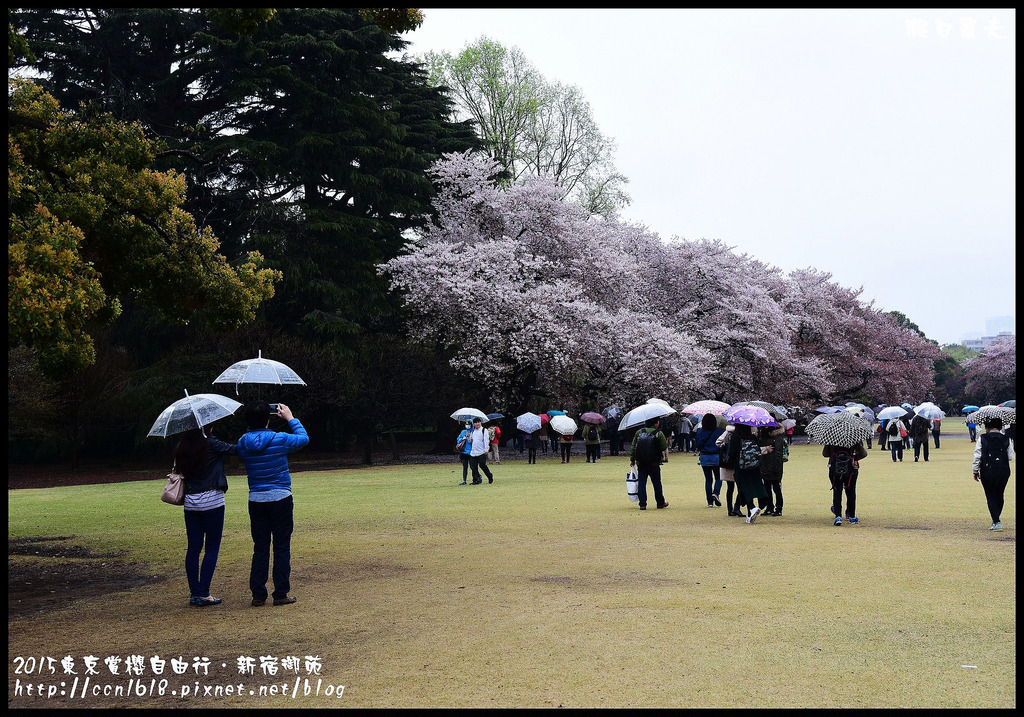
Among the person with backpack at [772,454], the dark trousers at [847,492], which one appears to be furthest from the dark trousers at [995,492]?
the person with backpack at [772,454]

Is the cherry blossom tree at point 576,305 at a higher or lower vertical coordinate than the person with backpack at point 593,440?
higher

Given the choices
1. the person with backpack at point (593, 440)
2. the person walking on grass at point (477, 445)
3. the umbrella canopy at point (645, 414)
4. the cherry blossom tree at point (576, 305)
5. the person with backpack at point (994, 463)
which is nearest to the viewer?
the person with backpack at point (994, 463)

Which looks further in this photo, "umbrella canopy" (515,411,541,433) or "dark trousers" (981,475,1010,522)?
"umbrella canopy" (515,411,541,433)

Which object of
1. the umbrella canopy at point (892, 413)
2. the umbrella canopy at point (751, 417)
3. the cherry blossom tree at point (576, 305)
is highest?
the cherry blossom tree at point (576, 305)

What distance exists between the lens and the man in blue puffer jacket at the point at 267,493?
27.1 ft

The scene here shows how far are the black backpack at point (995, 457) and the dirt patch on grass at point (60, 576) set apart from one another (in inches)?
406

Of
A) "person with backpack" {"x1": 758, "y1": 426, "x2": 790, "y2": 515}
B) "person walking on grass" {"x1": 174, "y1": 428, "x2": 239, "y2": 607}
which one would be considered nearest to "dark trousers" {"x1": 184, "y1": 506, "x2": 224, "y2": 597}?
"person walking on grass" {"x1": 174, "y1": 428, "x2": 239, "y2": 607}

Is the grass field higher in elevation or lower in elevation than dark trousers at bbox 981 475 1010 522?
lower

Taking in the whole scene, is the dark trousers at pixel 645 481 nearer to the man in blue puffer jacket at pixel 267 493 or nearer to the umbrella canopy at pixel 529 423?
the man in blue puffer jacket at pixel 267 493

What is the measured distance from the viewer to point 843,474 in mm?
13344

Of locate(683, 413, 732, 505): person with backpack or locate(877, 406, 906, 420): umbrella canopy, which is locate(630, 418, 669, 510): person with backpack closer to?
locate(683, 413, 732, 505): person with backpack

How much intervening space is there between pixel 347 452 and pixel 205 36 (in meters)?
18.3

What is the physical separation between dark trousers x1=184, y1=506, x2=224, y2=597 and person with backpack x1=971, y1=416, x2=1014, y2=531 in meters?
9.48

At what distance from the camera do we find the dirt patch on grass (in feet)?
29.1
